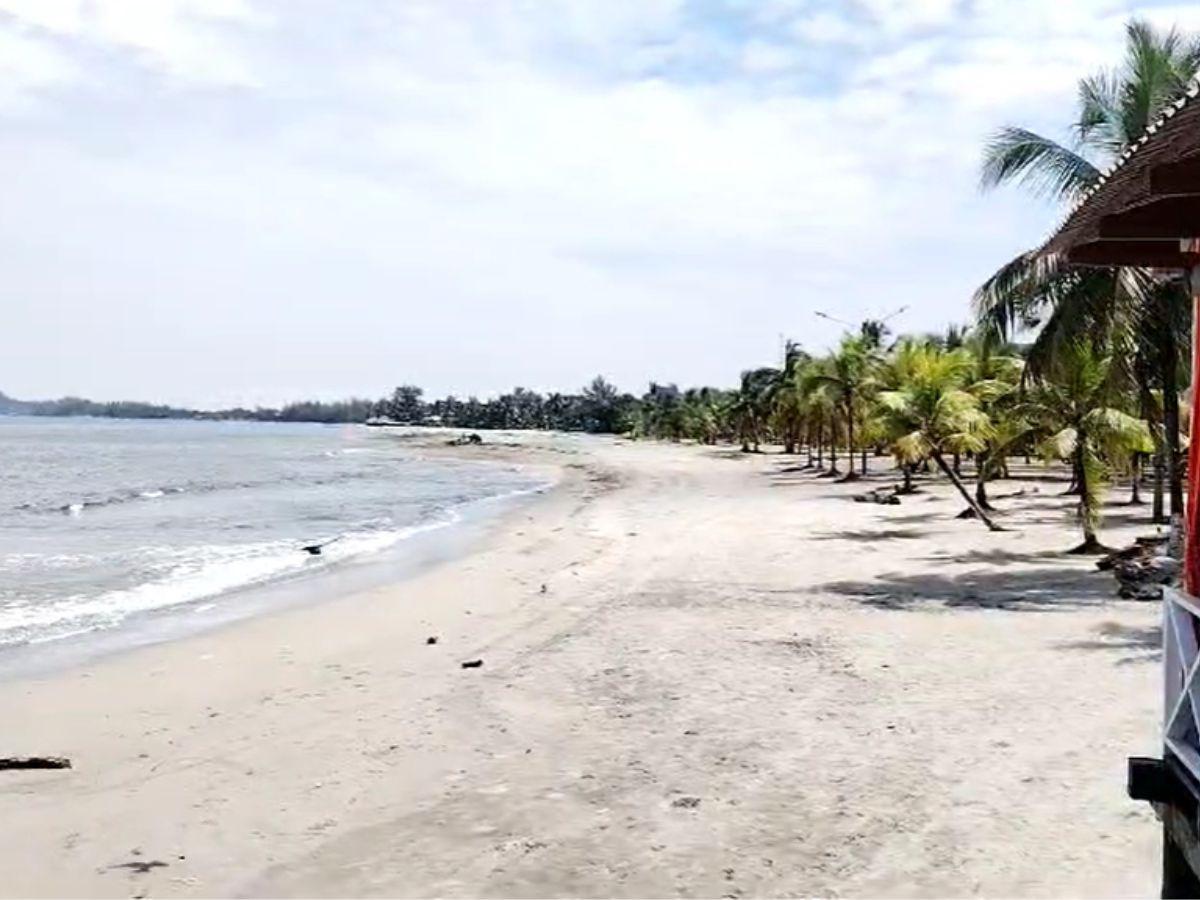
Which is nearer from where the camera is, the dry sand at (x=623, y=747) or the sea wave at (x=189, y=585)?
the dry sand at (x=623, y=747)

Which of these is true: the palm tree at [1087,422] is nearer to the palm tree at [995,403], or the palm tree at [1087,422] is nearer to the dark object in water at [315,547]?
the palm tree at [995,403]

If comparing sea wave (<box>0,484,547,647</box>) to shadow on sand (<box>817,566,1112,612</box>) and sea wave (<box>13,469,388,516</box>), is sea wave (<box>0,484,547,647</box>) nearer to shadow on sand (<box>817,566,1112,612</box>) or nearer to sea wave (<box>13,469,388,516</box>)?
shadow on sand (<box>817,566,1112,612</box>)

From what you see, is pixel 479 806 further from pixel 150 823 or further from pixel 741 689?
pixel 741 689

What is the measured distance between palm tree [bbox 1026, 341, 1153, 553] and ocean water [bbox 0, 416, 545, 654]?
13050 millimetres

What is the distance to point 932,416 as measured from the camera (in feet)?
88.5

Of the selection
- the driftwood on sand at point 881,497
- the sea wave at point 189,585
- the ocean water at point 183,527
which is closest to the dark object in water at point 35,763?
the ocean water at point 183,527

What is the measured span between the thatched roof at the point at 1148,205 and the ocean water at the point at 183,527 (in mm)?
13976

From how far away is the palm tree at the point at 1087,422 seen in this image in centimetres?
1930

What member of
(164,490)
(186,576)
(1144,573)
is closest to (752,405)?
(164,490)

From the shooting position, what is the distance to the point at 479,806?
789cm

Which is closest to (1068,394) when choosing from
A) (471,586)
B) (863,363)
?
(471,586)

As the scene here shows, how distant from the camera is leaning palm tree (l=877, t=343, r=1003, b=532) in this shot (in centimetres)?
2675

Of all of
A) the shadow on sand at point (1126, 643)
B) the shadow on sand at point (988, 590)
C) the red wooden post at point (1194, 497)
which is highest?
the red wooden post at point (1194, 497)

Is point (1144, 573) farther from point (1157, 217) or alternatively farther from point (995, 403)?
point (995, 403)
